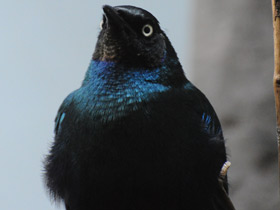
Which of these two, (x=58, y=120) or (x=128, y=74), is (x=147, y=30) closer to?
(x=128, y=74)

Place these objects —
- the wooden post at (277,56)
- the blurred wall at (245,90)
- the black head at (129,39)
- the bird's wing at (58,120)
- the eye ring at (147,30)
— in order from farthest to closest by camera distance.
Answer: the blurred wall at (245,90)
the bird's wing at (58,120)
the eye ring at (147,30)
the black head at (129,39)
the wooden post at (277,56)

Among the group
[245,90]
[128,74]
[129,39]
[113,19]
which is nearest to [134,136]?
[128,74]

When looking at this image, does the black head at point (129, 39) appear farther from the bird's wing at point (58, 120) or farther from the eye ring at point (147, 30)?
the bird's wing at point (58, 120)

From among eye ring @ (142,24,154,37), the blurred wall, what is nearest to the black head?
eye ring @ (142,24,154,37)

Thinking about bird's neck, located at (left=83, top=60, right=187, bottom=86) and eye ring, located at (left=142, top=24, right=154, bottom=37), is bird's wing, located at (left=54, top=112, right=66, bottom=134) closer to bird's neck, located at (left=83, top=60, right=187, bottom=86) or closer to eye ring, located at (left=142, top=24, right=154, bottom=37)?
bird's neck, located at (left=83, top=60, right=187, bottom=86)

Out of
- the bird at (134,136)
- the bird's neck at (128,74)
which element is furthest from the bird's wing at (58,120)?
the bird's neck at (128,74)

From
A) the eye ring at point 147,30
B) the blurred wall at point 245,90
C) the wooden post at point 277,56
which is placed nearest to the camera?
the wooden post at point 277,56

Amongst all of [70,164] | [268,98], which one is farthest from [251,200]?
[70,164]
